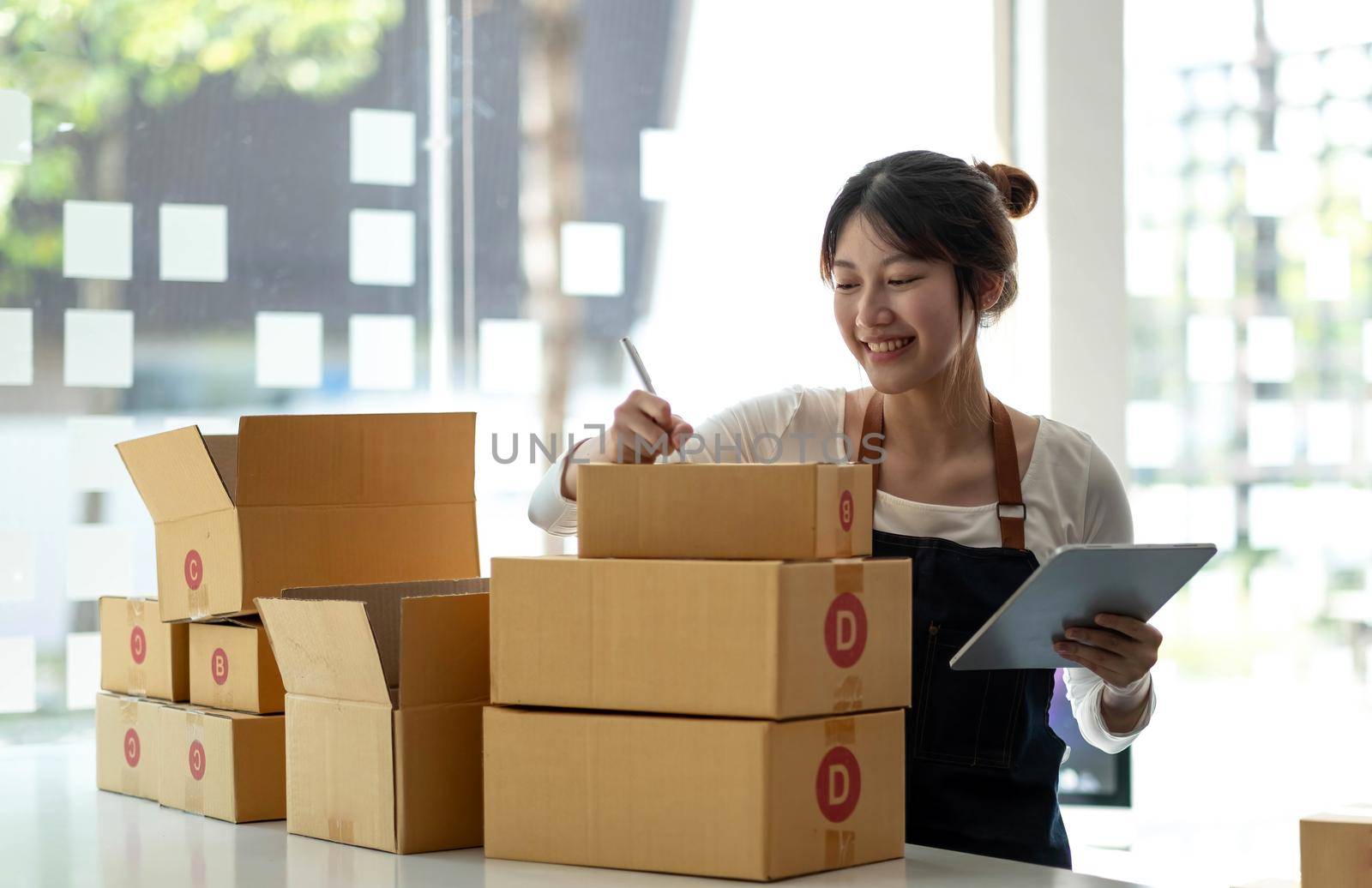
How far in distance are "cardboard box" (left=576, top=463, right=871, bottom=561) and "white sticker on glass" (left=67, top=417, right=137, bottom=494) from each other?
5.74 feet

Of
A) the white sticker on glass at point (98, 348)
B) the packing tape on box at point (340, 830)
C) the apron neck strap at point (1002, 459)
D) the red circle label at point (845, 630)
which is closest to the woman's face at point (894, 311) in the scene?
the apron neck strap at point (1002, 459)

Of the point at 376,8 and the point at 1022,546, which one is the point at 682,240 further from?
the point at 1022,546

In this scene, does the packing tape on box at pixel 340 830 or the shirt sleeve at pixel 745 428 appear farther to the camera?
the shirt sleeve at pixel 745 428

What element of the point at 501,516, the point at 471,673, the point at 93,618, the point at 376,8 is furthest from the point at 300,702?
the point at 376,8

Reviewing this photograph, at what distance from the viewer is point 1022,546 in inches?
60.2

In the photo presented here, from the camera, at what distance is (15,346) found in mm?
2479

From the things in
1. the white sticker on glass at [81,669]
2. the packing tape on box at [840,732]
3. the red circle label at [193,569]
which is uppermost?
the red circle label at [193,569]

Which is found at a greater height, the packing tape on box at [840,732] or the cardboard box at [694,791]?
the packing tape on box at [840,732]

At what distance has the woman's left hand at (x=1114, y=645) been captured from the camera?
125cm

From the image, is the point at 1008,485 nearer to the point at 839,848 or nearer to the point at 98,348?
the point at 839,848

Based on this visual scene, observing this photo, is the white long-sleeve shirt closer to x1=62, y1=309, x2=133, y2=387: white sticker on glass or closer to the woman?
the woman

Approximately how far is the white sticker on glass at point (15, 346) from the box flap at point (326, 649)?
4.97 ft

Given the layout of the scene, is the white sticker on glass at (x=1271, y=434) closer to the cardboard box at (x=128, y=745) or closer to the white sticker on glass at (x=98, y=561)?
the white sticker on glass at (x=98, y=561)

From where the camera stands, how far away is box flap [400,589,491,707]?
1144 millimetres
